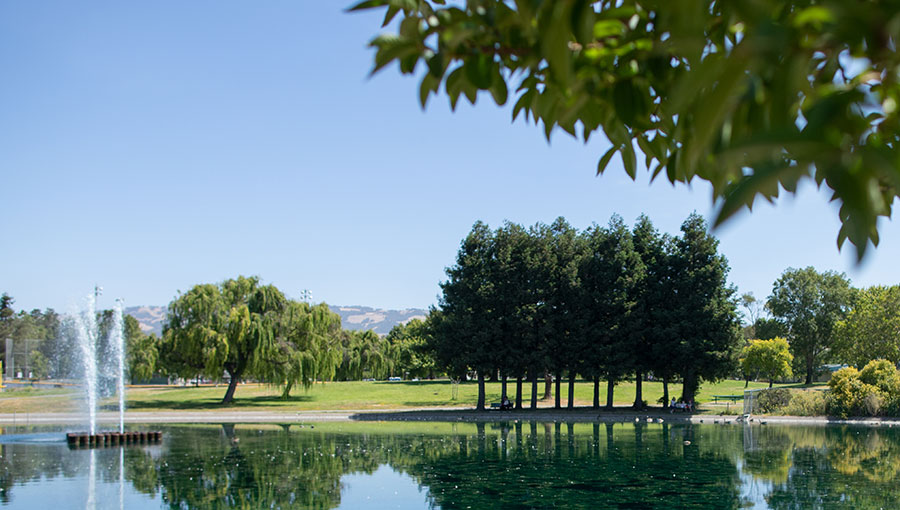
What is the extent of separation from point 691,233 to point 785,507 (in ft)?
90.6

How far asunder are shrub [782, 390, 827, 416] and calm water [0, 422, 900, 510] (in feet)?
23.4

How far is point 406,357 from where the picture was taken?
84.4m

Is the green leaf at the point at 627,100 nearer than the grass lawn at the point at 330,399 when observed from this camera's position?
Yes

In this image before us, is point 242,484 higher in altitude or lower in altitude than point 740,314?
lower

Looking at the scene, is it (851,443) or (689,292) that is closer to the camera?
(851,443)

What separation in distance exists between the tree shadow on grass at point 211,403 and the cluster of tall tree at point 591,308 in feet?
48.2

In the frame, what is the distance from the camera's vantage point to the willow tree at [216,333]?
1751 inches

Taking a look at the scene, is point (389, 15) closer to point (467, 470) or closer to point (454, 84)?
point (454, 84)

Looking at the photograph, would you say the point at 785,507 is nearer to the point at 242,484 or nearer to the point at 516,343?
the point at 242,484

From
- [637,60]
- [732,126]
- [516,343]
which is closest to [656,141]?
[637,60]

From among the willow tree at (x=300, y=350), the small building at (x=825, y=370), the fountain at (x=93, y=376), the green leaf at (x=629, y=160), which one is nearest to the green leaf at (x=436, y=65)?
the green leaf at (x=629, y=160)

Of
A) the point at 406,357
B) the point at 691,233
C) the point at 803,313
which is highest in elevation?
the point at 691,233

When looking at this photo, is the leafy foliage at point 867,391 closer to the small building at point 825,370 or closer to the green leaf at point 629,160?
the green leaf at point 629,160

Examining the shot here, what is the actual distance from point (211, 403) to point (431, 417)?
17.9 metres
